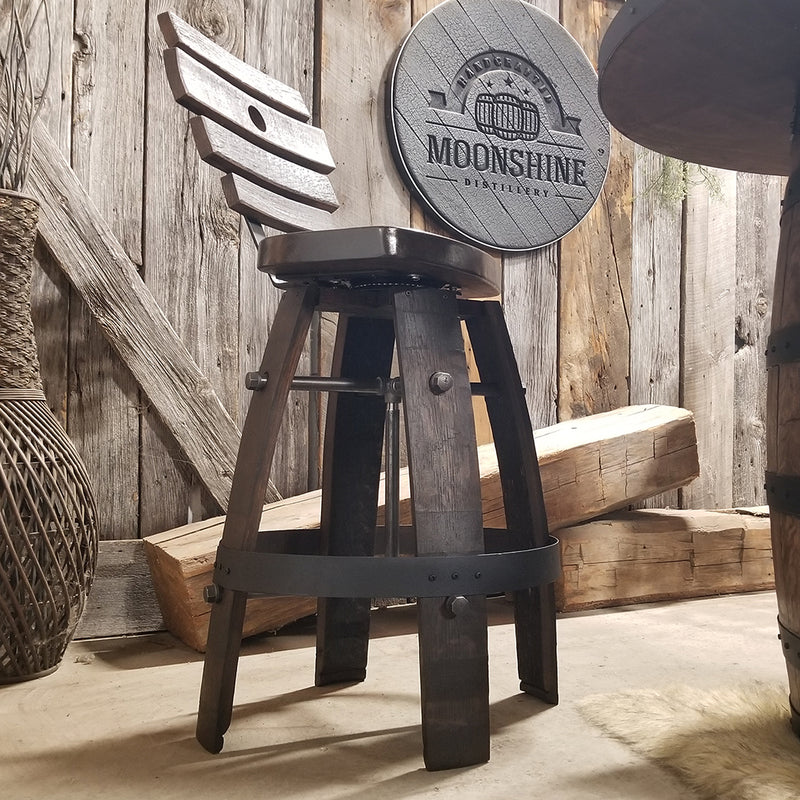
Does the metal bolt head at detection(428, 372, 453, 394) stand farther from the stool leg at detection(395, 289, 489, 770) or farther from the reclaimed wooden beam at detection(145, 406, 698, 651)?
the reclaimed wooden beam at detection(145, 406, 698, 651)

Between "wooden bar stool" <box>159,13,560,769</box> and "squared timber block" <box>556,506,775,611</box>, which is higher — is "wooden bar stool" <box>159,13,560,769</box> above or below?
above

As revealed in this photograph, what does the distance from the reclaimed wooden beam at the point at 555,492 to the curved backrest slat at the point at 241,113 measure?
763 mm

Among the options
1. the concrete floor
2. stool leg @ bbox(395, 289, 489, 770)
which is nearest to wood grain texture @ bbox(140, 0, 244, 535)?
the concrete floor

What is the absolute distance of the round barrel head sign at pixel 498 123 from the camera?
91.8 inches

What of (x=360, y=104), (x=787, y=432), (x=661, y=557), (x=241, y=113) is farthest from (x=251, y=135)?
(x=661, y=557)

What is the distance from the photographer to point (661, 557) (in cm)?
221

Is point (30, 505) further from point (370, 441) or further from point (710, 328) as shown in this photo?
point (710, 328)

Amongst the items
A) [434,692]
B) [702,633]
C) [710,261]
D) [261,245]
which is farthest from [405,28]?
[434,692]

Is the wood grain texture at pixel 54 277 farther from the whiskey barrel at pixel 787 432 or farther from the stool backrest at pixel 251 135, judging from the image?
the whiskey barrel at pixel 787 432

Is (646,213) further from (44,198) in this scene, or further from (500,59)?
(44,198)

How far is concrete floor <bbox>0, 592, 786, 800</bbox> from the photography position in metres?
1.07

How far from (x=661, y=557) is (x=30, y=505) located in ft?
4.82

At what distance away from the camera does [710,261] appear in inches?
107

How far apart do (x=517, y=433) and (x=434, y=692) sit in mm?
430
